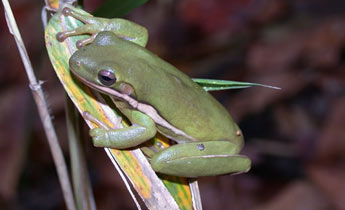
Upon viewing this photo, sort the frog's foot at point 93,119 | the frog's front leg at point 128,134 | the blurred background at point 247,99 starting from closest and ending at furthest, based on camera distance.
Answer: the frog's foot at point 93,119 < the frog's front leg at point 128,134 < the blurred background at point 247,99

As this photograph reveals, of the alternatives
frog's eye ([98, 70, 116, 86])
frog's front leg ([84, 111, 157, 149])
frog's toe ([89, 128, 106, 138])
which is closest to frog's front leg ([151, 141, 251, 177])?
frog's front leg ([84, 111, 157, 149])

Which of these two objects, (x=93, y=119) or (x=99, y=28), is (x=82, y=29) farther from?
(x=93, y=119)

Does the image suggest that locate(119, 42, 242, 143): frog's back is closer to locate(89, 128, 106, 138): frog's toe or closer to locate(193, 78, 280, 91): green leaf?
locate(193, 78, 280, 91): green leaf

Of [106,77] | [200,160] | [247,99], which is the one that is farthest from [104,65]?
[247,99]

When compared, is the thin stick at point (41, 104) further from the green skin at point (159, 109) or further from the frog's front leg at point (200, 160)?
the frog's front leg at point (200, 160)

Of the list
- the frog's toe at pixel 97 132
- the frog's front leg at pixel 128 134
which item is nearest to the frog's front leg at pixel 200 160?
the frog's front leg at pixel 128 134

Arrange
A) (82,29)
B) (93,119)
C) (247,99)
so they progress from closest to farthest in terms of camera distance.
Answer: (93,119) < (82,29) < (247,99)
